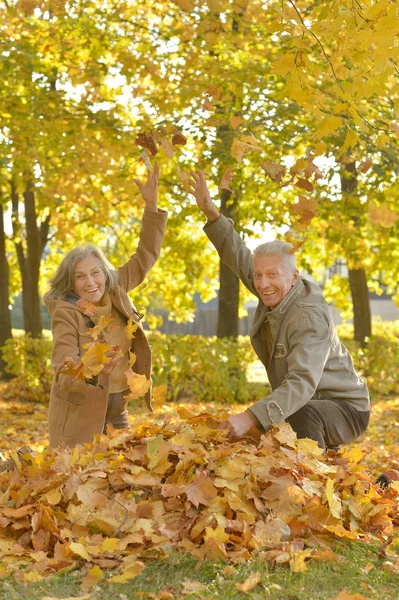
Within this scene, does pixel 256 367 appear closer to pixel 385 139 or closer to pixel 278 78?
pixel 278 78

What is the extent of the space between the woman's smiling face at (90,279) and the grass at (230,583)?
1.99 m

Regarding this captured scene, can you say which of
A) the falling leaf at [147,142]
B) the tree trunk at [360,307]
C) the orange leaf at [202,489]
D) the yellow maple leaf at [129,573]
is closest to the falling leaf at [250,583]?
the yellow maple leaf at [129,573]

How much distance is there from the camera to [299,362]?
4.02 m

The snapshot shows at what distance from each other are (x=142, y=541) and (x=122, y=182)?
311 inches

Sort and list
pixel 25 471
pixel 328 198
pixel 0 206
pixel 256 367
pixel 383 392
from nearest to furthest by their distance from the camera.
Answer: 1. pixel 25 471
2. pixel 328 198
3. pixel 383 392
4. pixel 0 206
5. pixel 256 367

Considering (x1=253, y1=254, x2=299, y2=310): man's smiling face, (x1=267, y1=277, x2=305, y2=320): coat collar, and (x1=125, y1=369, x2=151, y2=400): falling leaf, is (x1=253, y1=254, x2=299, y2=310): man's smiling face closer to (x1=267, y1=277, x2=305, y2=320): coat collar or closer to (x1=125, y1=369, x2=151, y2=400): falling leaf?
(x1=267, y1=277, x2=305, y2=320): coat collar

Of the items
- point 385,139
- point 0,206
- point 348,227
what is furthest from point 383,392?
point 385,139

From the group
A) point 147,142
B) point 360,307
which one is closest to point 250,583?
point 147,142

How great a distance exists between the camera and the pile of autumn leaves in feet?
10.6

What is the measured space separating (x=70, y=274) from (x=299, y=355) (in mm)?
1550

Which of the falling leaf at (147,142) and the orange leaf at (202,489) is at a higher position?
the falling leaf at (147,142)

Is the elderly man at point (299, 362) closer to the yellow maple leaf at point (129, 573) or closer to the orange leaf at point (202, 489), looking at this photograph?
the orange leaf at point (202, 489)

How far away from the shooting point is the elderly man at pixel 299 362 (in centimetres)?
395

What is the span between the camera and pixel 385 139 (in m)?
4.46
